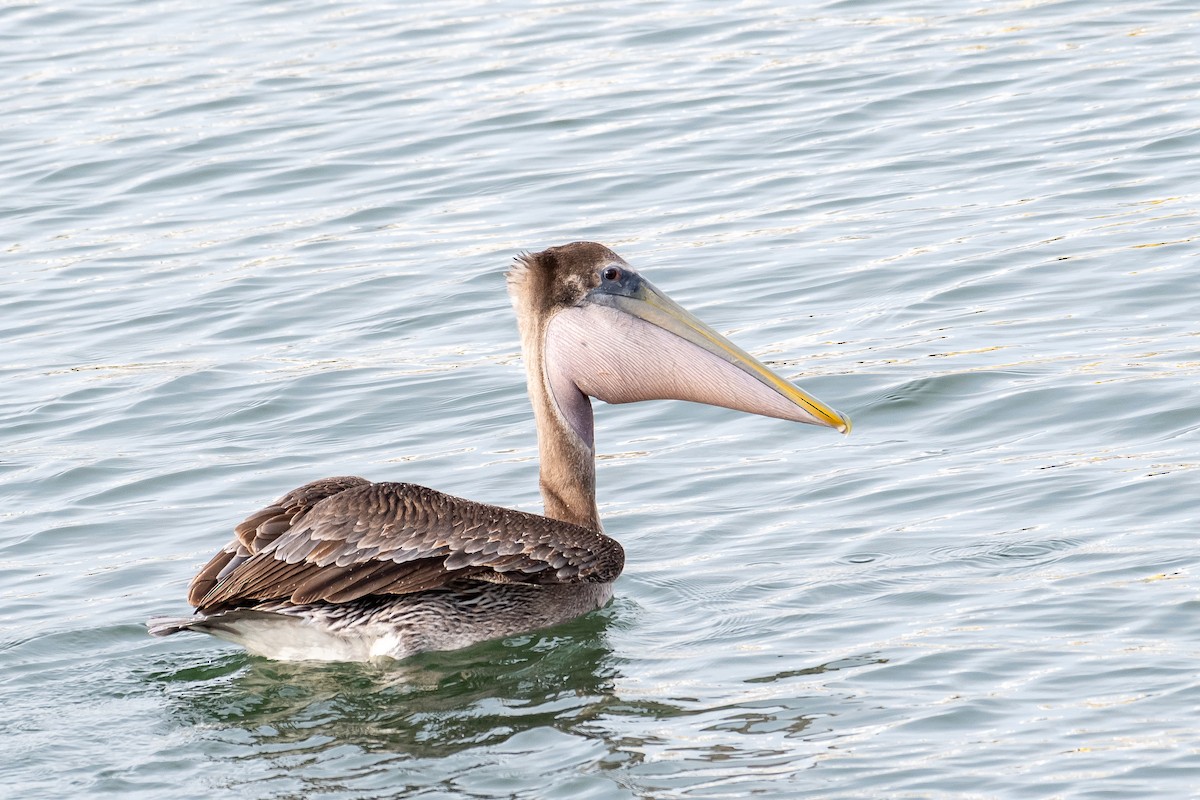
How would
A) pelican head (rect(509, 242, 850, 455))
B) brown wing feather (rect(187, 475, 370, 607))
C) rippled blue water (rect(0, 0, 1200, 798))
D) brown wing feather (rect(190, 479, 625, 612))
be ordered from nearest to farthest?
rippled blue water (rect(0, 0, 1200, 798)) < brown wing feather (rect(190, 479, 625, 612)) < brown wing feather (rect(187, 475, 370, 607)) < pelican head (rect(509, 242, 850, 455))

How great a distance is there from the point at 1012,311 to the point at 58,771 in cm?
512

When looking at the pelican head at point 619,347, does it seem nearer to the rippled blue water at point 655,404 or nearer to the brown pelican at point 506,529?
the brown pelican at point 506,529

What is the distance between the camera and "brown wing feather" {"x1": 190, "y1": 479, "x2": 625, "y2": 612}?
235 inches

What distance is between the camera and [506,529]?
6211 millimetres

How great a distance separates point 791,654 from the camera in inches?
234

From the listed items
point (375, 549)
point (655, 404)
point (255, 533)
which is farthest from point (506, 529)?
point (655, 404)

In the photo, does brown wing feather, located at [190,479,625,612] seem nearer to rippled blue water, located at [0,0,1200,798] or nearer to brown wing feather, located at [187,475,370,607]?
brown wing feather, located at [187,475,370,607]

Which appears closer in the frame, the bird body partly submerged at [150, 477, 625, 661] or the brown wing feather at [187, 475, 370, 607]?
the bird body partly submerged at [150, 477, 625, 661]

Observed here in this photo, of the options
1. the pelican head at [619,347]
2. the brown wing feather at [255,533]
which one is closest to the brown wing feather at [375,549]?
the brown wing feather at [255,533]

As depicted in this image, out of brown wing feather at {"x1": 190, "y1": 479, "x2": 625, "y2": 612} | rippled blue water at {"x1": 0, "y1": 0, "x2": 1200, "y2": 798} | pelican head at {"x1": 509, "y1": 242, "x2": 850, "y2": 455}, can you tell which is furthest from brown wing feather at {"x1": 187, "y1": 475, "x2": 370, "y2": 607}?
pelican head at {"x1": 509, "y1": 242, "x2": 850, "y2": 455}

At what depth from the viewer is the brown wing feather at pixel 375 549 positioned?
596 centimetres

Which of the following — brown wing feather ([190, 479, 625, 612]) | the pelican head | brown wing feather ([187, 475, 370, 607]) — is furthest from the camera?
the pelican head

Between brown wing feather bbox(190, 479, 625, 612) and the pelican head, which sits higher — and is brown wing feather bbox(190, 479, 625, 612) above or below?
below

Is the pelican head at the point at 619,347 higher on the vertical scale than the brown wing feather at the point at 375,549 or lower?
higher
